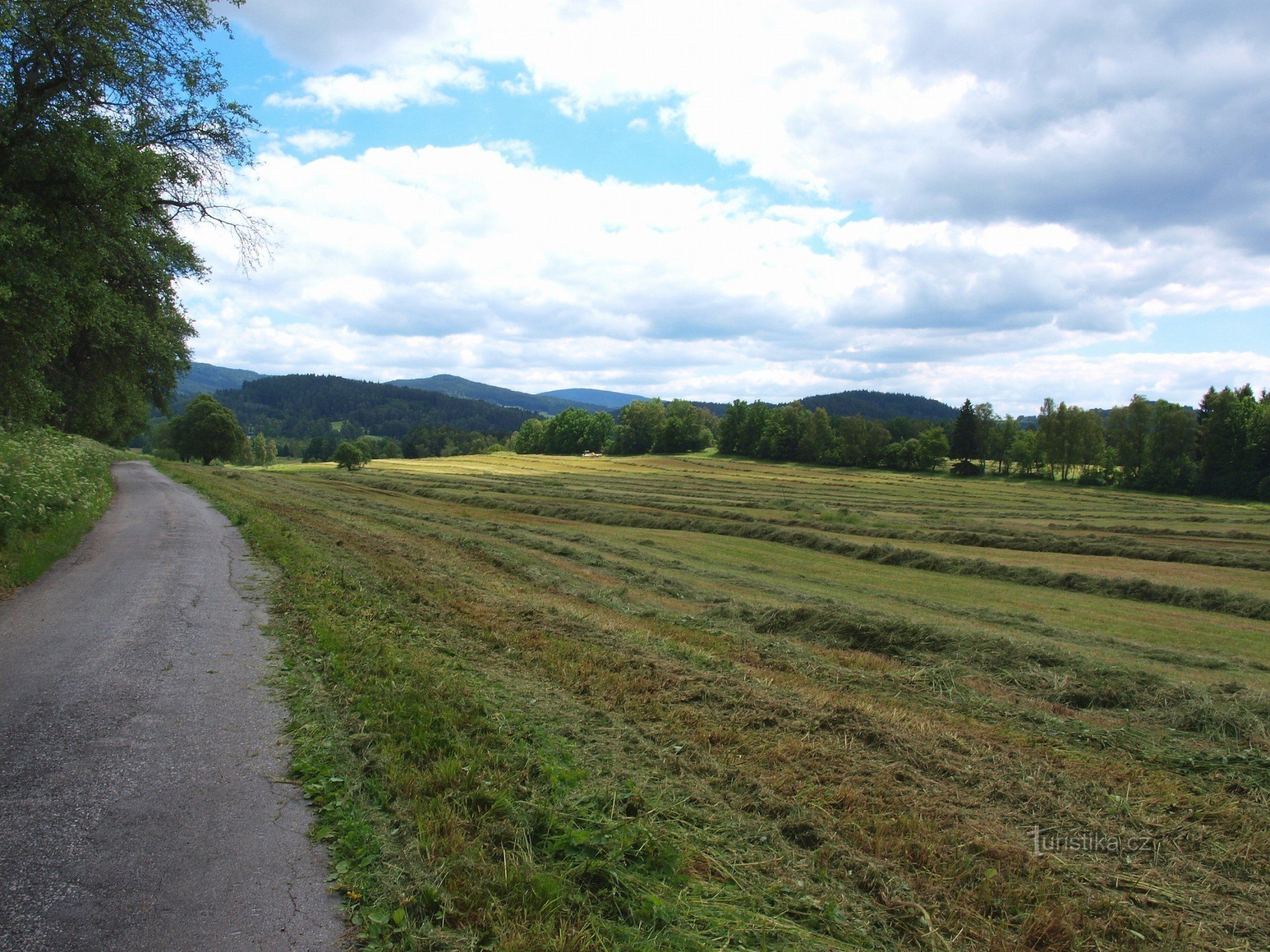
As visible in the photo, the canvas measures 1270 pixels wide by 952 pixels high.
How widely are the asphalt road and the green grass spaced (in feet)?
8.29

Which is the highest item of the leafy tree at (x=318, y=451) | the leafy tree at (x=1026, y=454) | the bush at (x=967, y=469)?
the leafy tree at (x=1026, y=454)

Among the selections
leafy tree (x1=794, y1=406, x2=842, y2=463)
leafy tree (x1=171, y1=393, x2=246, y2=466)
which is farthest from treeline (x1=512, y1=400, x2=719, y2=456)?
leafy tree (x1=171, y1=393, x2=246, y2=466)

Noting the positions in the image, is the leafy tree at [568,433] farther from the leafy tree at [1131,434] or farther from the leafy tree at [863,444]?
the leafy tree at [1131,434]

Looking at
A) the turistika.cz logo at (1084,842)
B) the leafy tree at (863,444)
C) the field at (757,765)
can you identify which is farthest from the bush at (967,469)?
the turistika.cz logo at (1084,842)

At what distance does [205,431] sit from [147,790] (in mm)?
93864

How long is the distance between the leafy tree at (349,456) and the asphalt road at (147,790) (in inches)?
3258

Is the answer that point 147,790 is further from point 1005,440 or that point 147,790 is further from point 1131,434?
point 1005,440

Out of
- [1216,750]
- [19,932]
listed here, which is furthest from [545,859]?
[1216,750]

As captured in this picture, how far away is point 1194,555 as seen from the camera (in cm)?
3120

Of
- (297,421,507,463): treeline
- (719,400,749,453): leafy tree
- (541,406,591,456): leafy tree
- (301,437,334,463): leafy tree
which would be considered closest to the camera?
(719,400,749,453): leafy tree

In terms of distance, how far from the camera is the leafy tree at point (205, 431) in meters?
84.7

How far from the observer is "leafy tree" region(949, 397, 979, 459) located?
4277 inches

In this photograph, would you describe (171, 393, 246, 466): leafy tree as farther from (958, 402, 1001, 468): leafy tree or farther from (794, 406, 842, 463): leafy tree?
(958, 402, 1001, 468): leafy tree

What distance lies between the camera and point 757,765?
6512 mm
